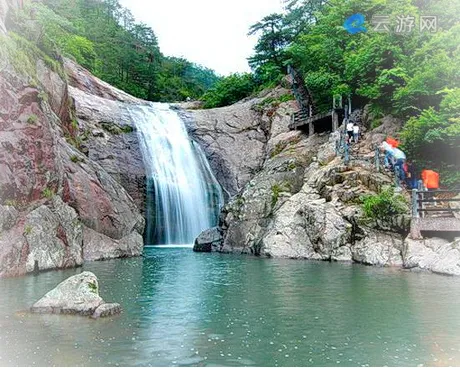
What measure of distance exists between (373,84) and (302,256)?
11.7 m

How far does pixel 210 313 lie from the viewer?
964 cm

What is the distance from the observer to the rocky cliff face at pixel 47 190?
15555 millimetres

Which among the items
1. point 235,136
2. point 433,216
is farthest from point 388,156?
point 235,136

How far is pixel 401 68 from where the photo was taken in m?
24.2

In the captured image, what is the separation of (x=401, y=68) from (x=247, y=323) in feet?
64.6

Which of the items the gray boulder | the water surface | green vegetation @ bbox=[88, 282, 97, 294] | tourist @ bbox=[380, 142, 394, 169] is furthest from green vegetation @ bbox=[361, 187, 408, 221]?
green vegetation @ bbox=[88, 282, 97, 294]

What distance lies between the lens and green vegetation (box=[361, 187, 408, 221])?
18.5 meters

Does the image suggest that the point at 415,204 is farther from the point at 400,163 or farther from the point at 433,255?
the point at 400,163

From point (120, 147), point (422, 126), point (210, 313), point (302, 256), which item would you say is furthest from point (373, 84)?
point (210, 313)

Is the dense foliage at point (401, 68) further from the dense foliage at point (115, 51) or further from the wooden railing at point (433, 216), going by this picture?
the dense foliage at point (115, 51)

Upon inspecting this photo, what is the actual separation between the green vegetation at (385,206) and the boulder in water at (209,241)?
30.1 ft

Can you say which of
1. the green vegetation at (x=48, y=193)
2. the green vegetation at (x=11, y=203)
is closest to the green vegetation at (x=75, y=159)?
the green vegetation at (x=48, y=193)

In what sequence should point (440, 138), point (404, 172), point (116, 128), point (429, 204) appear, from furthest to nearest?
1. point (116, 128)
2. point (404, 172)
3. point (440, 138)
4. point (429, 204)

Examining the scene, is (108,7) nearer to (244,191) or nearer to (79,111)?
(79,111)
